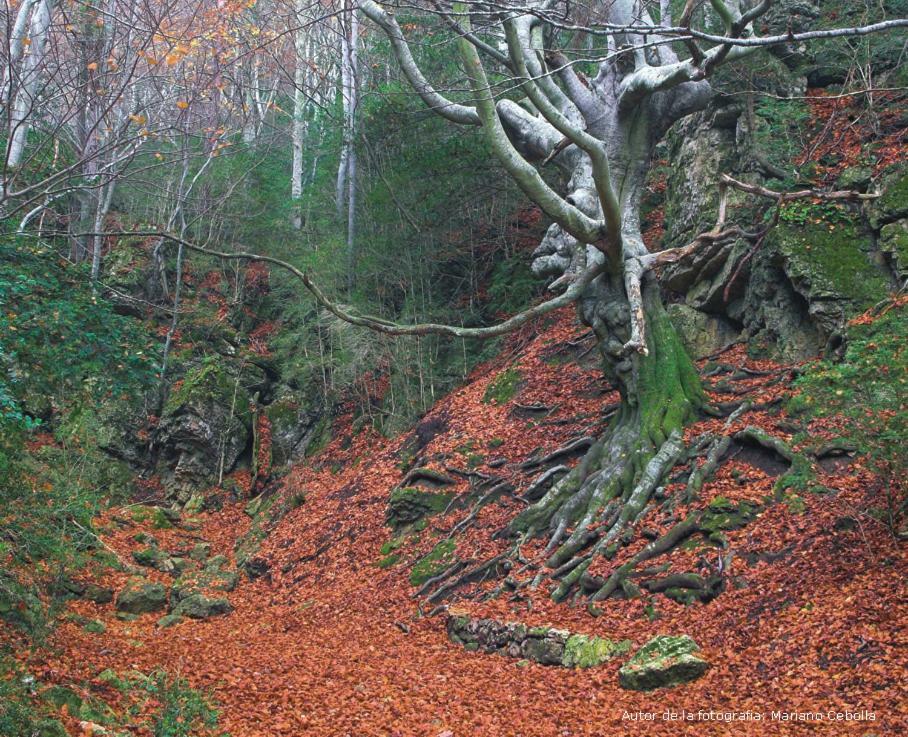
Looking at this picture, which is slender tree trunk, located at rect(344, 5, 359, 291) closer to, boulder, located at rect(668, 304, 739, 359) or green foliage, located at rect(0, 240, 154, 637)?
boulder, located at rect(668, 304, 739, 359)

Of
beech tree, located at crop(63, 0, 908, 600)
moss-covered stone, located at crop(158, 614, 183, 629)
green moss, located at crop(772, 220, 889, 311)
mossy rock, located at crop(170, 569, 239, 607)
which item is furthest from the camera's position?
mossy rock, located at crop(170, 569, 239, 607)

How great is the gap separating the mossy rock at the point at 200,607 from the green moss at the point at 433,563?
3.07 m

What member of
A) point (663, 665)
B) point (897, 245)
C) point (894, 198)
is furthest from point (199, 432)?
point (894, 198)

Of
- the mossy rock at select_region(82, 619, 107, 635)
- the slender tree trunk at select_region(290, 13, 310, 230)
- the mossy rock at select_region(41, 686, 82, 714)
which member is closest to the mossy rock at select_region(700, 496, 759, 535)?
the mossy rock at select_region(41, 686, 82, 714)

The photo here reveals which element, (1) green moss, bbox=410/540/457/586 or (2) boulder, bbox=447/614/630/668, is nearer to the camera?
(2) boulder, bbox=447/614/630/668

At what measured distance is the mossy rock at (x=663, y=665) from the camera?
5469 millimetres

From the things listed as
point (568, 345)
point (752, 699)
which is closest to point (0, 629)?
point (752, 699)

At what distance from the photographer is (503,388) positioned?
14.1m

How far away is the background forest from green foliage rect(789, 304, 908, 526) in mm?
31

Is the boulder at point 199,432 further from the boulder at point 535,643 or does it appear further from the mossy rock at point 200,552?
the boulder at point 535,643

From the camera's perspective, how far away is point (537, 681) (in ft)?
20.3

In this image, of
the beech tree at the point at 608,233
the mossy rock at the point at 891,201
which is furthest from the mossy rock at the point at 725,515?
the mossy rock at the point at 891,201

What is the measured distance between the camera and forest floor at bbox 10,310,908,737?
495 cm

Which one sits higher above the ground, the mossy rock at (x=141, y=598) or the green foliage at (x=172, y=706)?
the green foliage at (x=172, y=706)
